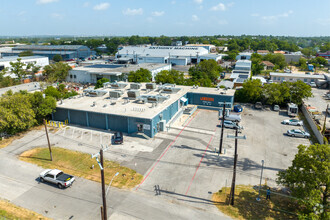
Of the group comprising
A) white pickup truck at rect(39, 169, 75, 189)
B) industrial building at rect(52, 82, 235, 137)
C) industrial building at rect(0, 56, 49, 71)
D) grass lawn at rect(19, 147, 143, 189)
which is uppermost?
industrial building at rect(0, 56, 49, 71)

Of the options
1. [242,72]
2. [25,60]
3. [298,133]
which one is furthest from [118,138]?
[25,60]

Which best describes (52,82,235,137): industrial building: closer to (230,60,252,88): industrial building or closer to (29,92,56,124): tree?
(29,92,56,124): tree

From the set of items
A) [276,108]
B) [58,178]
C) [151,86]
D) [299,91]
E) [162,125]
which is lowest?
[58,178]

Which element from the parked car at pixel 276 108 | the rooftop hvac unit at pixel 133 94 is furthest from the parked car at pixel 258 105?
the rooftop hvac unit at pixel 133 94

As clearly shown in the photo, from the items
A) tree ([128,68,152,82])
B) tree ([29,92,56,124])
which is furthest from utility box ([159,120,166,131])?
tree ([128,68,152,82])

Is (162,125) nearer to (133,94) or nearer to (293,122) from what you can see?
(133,94)
